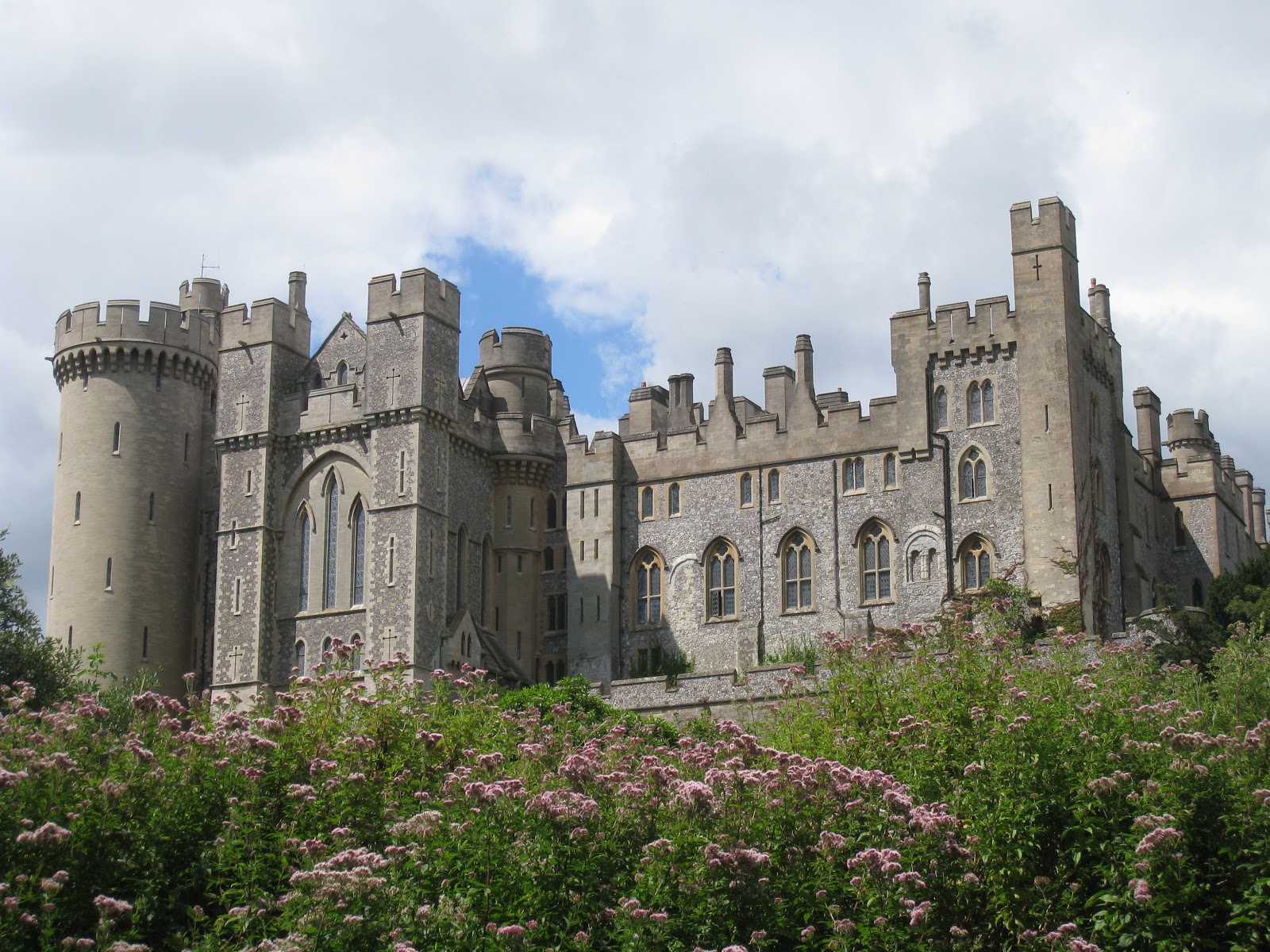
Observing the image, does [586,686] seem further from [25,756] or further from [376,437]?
[25,756]

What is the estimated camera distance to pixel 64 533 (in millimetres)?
50188

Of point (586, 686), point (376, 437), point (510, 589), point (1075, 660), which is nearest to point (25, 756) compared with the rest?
point (1075, 660)

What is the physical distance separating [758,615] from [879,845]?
100 feet

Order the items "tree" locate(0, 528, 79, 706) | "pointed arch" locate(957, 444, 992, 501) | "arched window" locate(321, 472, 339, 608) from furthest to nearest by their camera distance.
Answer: "arched window" locate(321, 472, 339, 608) < "pointed arch" locate(957, 444, 992, 501) < "tree" locate(0, 528, 79, 706)

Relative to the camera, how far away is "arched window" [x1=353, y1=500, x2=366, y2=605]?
45969 millimetres

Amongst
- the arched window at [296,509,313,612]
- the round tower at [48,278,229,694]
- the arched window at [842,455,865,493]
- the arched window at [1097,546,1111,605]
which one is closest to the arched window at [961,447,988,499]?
the arched window at [842,455,865,493]

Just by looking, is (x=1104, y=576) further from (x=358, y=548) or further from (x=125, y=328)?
(x=125, y=328)

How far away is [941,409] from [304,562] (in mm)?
17955

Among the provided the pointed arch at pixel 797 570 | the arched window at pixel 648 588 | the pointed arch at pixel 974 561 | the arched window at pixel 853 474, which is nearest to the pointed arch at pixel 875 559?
the arched window at pixel 853 474

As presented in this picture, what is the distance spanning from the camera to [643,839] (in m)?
16.1

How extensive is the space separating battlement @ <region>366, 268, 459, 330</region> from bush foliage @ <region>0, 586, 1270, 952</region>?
28.5 metres

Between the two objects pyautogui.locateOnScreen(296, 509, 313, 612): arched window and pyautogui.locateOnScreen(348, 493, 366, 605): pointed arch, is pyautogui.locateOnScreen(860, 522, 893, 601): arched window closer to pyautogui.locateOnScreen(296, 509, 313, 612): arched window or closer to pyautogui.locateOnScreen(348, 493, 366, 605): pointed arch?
pyautogui.locateOnScreen(348, 493, 366, 605): pointed arch

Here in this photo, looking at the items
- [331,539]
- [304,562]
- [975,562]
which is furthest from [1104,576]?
[304,562]

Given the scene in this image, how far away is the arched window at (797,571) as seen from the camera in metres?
45.8
